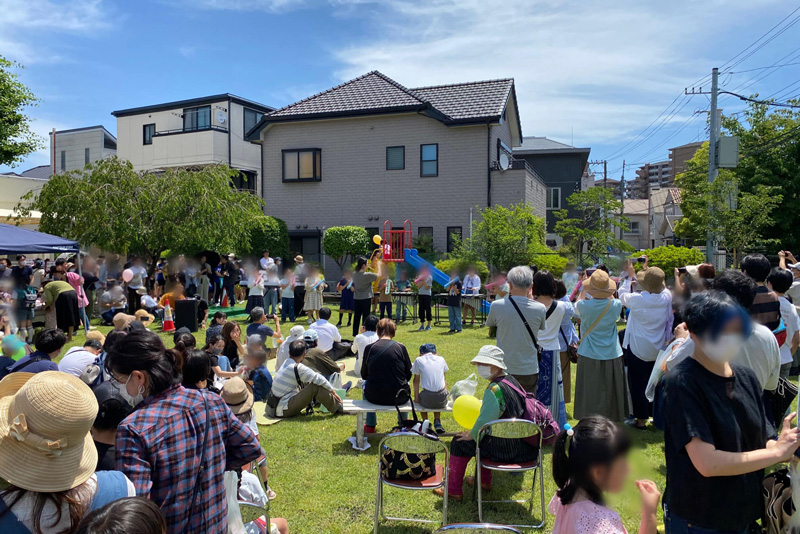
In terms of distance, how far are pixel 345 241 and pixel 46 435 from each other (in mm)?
19916

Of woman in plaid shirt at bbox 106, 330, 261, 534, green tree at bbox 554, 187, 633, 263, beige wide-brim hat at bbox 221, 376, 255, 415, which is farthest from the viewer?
green tree at bbox 554, 187, 633, 263

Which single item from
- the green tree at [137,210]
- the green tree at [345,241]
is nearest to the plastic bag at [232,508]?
the green tree at [137,210]

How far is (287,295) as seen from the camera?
15164 mm

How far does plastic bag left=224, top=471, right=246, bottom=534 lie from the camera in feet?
9.60

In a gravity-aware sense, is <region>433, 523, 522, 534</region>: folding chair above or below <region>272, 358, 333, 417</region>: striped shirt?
above

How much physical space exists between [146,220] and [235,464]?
15.7m

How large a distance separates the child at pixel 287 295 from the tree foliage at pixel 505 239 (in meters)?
6.62

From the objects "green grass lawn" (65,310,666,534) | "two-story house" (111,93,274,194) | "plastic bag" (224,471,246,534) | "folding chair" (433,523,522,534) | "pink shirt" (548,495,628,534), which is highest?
"two-story house" (111,93,274,194)

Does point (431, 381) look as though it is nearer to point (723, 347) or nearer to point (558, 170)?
point (723, 347)

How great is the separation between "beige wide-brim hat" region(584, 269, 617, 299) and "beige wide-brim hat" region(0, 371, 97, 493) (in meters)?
5.04

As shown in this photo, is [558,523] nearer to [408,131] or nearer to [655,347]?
[655,347]

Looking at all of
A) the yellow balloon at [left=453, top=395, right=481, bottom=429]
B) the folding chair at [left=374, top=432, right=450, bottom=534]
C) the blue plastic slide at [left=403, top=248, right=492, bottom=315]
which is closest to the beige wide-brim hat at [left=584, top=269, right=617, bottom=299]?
the yellow balloon at [left=453, top=395, right=481, bottom=429]

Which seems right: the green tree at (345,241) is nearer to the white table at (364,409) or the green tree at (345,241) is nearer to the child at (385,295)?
the child at (385,295)

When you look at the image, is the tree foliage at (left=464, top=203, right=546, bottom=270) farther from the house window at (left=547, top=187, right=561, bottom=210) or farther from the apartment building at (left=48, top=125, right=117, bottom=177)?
the apartment building at (left=48, top=125, right=117, bottom=177)
